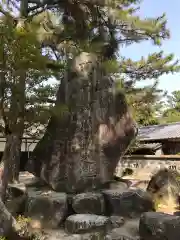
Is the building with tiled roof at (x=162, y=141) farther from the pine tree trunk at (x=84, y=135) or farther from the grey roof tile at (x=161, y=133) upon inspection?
the pine tree trunk at (x=84, y=135)

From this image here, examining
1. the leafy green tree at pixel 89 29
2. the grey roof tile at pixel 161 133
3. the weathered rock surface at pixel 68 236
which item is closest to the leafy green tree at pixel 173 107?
the grey roof tile at pixel 161 133

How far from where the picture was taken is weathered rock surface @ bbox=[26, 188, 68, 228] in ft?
21.5

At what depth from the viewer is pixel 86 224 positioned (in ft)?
19.7

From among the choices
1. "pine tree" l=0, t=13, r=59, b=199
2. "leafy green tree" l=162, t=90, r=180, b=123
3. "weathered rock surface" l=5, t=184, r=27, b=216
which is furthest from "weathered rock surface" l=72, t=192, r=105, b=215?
"leafy green tree" l=162, t=90, r=180, b=123

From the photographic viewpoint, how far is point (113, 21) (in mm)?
10695

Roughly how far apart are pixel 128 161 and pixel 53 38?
1046 centimetres

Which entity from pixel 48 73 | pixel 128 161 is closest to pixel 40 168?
pixel 48 73

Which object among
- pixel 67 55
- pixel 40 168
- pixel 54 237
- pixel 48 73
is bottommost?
pixel 54 237

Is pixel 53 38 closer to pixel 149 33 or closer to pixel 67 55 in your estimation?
pixel 67 55

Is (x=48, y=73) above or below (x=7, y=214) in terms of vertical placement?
A: above

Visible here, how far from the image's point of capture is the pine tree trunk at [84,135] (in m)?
7.82

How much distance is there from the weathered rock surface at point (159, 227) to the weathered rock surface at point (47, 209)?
87.8 inches

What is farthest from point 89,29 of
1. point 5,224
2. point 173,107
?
point 173,107

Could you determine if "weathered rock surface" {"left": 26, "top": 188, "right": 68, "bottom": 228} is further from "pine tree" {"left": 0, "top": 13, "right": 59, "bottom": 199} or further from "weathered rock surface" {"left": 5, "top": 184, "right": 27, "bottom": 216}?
"pine tree" {"left": 0, "top": 13, "right": 59, "bottom": 199}
